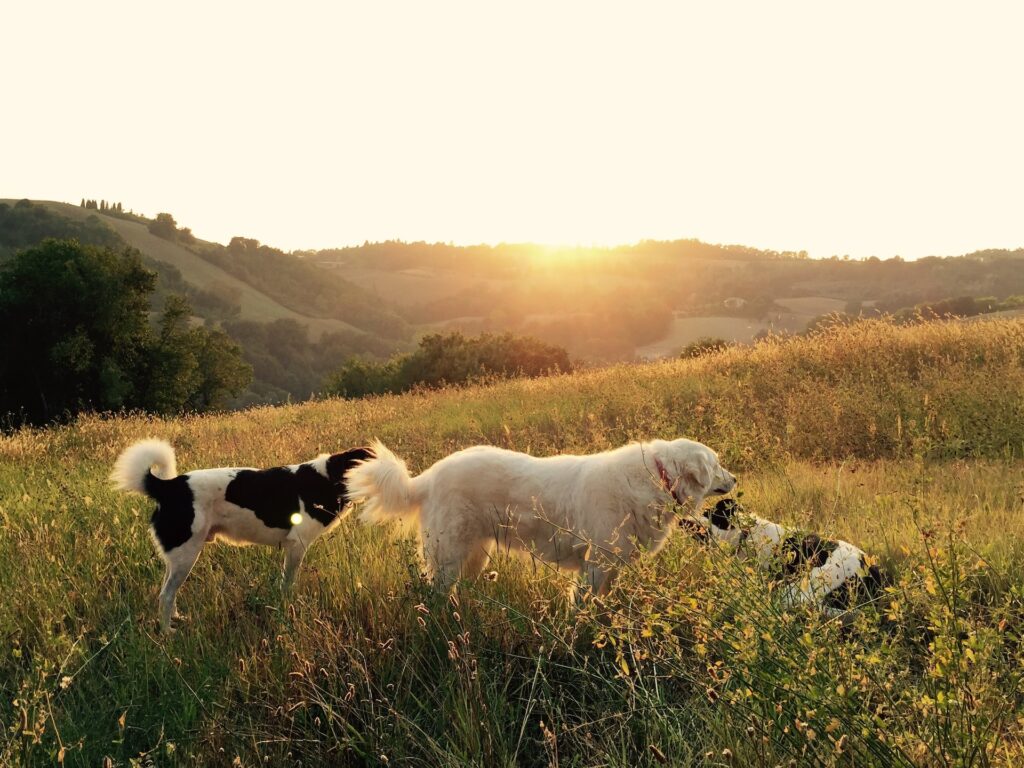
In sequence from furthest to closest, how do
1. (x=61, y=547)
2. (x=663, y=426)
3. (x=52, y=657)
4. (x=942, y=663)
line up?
1. (x=663, y=426)
2. (x=61, y=547)
3. (x=52, y=657)
4. (x=942, y=663)

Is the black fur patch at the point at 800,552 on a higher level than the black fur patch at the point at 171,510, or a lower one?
higher

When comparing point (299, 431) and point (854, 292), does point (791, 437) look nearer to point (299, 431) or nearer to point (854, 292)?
point (299, 431)

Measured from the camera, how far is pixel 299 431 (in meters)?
11.6

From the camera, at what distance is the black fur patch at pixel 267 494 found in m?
5.17

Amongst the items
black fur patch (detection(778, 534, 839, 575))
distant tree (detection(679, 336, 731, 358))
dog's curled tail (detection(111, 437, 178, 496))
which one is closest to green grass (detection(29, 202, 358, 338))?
distant tree (detection(679, 336, 731, 358))

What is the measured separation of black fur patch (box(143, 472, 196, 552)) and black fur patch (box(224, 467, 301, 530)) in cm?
26

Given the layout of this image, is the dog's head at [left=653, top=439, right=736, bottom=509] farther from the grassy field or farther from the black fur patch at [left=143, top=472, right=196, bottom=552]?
the black fur patch at [left=143, top=472, right=196, bottom=552]

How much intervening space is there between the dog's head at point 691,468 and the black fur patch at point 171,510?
3.05 m

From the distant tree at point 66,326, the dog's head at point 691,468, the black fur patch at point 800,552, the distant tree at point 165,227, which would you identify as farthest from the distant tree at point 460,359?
the distant tree at point 165,227

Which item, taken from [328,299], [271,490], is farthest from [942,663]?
[328,299]

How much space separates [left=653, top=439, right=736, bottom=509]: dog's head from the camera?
446cm

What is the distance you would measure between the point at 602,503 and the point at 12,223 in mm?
100193

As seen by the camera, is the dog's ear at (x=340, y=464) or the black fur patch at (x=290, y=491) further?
the dog's ear at (x=340, y=464)

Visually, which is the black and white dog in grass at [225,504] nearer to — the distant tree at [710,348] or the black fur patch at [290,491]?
the black fur patch at [290,491]
